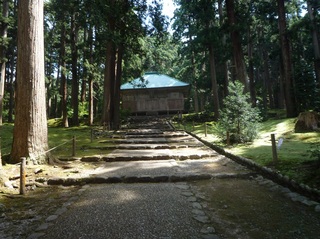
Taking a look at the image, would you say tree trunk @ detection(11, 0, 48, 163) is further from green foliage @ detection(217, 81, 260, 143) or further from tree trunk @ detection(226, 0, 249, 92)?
tree trunk @ detection(226, 0, 249, 92)

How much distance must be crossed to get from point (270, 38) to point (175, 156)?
2724cm

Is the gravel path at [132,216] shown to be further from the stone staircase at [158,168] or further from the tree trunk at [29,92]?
the tree trunk at [29,92]

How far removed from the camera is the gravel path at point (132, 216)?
295 cm

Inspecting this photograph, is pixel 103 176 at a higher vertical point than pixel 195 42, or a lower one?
lower

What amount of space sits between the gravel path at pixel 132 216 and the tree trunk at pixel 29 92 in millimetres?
2447

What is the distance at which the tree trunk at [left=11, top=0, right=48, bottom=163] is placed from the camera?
20.3 feet

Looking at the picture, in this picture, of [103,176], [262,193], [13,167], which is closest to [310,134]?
[262,193]

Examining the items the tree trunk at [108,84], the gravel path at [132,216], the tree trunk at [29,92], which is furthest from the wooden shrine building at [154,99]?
the gravel path at [132,216]

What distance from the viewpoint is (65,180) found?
5445 mm

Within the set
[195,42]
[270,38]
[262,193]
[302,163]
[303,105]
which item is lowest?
[262,193]

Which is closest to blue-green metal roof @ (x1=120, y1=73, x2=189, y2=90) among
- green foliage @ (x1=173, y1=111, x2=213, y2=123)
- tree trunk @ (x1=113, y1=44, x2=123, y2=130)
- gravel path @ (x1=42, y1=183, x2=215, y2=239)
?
green foliage @ (x1=173, y1=111, x2=213, y2=123)

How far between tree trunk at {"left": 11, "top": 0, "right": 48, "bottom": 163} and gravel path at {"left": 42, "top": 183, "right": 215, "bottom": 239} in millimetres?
2447

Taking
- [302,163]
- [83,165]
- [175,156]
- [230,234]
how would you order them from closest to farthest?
1. [230,234]
2. [302,163]
3. [83,165]
4. [175,156]

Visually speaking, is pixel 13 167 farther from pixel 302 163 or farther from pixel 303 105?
pixel 303 105
